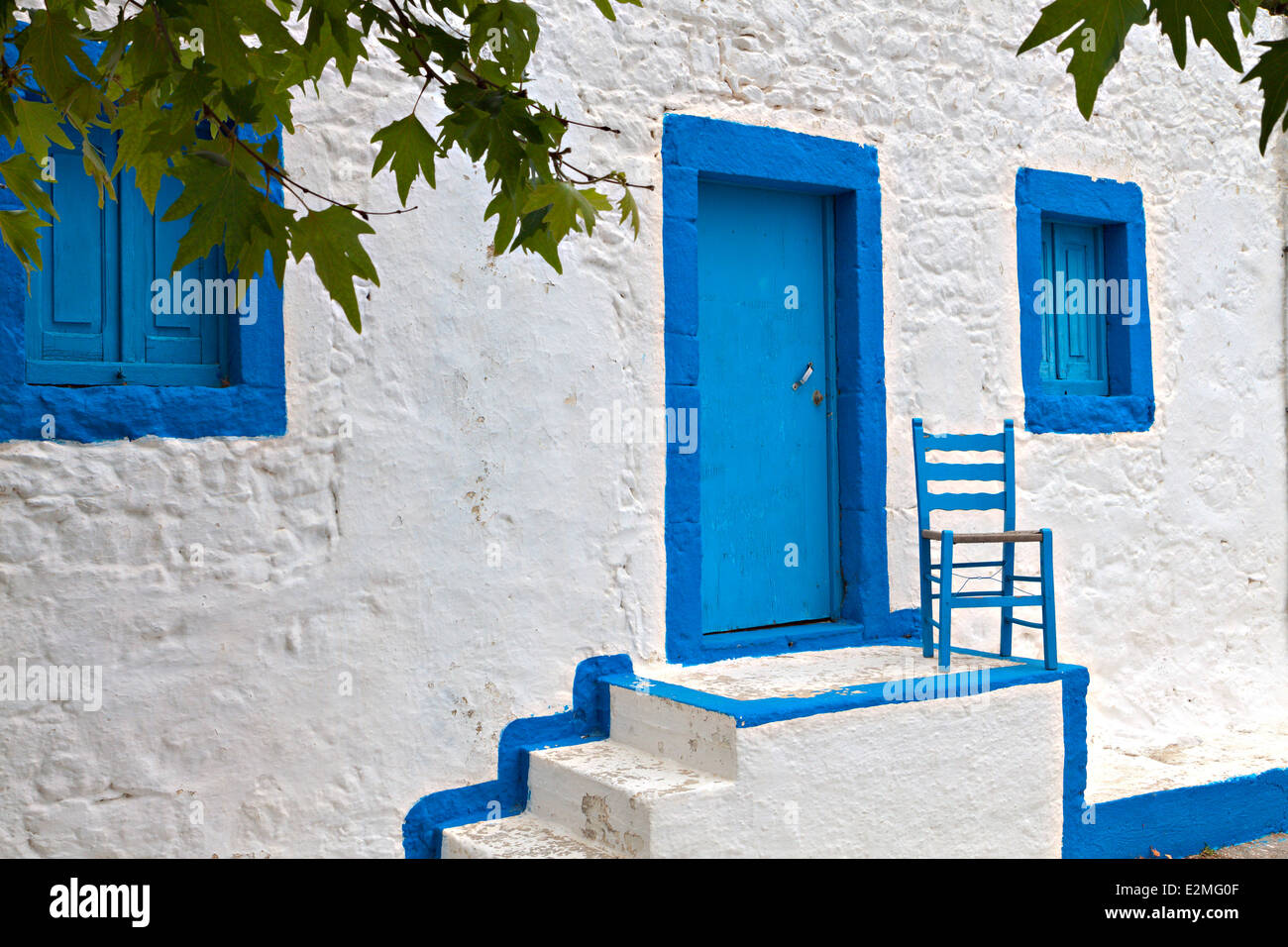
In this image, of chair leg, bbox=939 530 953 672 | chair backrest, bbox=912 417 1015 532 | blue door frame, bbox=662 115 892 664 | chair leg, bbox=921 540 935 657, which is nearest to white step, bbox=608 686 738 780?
blue door frame, bbox=662 115 892 664

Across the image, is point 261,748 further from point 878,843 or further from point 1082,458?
point 1082,458

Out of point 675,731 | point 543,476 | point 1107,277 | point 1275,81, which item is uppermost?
point 1107,277

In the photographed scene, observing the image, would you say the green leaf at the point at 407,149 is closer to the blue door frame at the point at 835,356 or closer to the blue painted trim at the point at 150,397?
the blue painted trim at the point at 150,397

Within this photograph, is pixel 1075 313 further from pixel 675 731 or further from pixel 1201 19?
pixel 1201 19

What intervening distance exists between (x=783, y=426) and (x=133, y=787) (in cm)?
291

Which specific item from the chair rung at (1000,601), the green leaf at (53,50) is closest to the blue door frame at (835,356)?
the chair rung at (1000,601)

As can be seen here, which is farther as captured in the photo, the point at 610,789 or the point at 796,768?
the point at 796,768

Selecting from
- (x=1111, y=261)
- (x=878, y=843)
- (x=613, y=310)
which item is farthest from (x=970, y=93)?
(x=878, y=843)

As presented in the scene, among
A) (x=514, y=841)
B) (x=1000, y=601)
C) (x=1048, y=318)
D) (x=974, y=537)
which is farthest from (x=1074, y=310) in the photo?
(x=514, y=841)

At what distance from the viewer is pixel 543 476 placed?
15.1ft

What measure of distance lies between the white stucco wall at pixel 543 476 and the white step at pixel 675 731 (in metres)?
0.27

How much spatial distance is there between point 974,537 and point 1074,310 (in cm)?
221

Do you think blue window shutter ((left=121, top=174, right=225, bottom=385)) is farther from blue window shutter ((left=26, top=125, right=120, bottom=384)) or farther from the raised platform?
the raised platform

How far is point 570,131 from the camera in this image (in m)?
4.74
